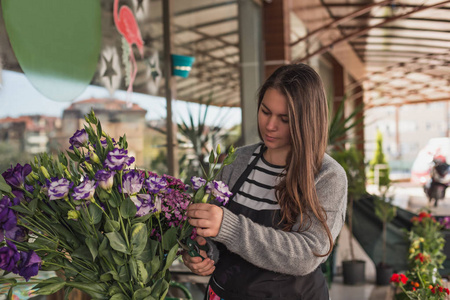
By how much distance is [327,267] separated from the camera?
16.5ft

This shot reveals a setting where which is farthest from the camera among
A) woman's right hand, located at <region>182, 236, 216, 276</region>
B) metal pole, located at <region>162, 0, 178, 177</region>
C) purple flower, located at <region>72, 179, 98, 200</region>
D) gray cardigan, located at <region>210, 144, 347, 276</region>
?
metal pole, located at <region>162, 0, 178, 177</region>

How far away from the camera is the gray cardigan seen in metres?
1.09

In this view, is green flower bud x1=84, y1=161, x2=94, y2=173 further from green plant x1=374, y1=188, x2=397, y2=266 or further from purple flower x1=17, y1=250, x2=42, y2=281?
green plant x1=374, y1=188, x2=397, y2=266

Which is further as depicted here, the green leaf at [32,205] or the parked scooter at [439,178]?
the parked scooter at [439,178]

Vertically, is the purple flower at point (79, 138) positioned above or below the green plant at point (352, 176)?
above

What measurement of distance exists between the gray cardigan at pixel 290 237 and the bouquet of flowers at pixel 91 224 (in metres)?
0.16

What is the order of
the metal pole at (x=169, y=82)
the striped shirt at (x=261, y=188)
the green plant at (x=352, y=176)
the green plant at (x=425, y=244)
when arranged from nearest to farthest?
the striped shirt at (x=261, y=188), the metal pole at (x=169, y=82), the green plant at (x=425, y=244), the green plant at (x=352, y=176)

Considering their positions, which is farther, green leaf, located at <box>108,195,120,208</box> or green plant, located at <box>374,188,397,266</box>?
green plant, located at <box>374,188,397,266</box>

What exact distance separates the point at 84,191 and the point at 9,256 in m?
0.17

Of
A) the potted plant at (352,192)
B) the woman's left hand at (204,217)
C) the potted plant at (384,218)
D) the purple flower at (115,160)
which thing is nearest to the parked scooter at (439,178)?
the potted plant at (352,192)

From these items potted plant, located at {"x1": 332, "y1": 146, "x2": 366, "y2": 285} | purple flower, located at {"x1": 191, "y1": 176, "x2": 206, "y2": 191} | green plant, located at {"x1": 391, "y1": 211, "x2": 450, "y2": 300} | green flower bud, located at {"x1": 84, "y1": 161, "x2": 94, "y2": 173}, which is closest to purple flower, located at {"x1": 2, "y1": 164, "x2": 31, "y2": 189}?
green flower bud, located at {"x1": 84, "y1": 161, "x2": 94, "y2": 173}

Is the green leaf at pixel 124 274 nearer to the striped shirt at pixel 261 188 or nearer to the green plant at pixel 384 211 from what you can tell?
the striped shirt at pixel 261 188

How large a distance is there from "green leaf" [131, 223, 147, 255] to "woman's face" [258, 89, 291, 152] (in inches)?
19.4

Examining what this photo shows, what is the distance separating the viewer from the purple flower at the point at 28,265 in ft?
2.75
